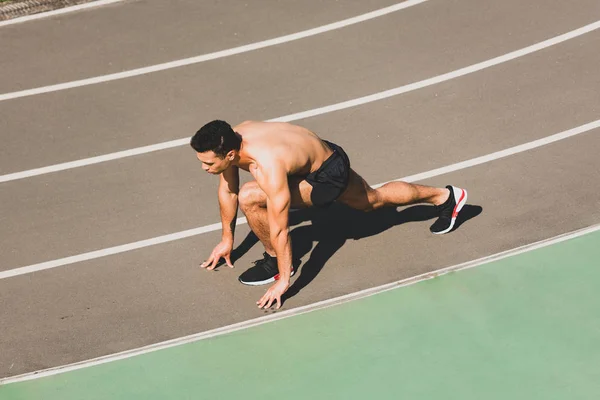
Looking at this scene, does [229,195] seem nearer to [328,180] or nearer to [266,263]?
[266,263]

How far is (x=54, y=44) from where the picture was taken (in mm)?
11156

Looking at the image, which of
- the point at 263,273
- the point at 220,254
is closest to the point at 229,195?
the point at 220,254

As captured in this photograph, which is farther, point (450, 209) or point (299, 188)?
point (450, 209)

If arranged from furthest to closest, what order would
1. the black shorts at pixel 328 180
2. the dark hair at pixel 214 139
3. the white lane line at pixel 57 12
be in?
1. the white lane line at pixel 57 12
2. the black shorts at pixel 328 180
3. the dark hair at pixel 214 139

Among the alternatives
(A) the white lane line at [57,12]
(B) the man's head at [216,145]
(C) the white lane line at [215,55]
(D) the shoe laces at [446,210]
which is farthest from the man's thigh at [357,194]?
(A) the white lane line at [57,12]

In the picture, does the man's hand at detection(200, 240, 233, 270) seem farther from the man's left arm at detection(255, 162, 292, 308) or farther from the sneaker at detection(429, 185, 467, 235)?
the sneaker at detection(429, 185, 467, 235)

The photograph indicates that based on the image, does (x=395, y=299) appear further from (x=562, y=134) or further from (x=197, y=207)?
(x=562, y=134)

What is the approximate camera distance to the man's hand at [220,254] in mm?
7539

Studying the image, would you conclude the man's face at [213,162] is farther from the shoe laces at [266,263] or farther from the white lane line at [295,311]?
the white lane line at [295,311]

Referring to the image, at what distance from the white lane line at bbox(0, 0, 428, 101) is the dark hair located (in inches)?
163

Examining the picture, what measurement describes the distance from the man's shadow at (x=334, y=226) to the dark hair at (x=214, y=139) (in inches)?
56.1

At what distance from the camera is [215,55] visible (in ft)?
35.1

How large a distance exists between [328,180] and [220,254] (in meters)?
1.10

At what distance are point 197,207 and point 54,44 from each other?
386 centimetres
